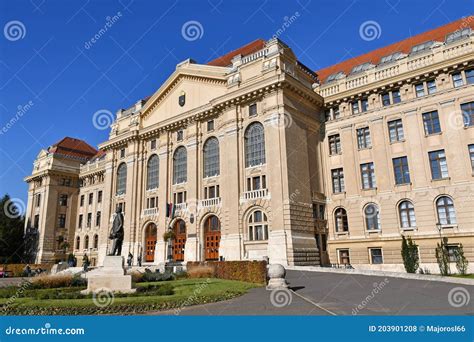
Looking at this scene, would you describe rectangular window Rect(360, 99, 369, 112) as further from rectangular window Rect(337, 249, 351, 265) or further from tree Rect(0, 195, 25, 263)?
tree Rect(0, 195, 25, 263)

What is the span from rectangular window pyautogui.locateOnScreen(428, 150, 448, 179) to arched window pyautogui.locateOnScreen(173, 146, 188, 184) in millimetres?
24595

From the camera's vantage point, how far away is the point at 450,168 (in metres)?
29.8

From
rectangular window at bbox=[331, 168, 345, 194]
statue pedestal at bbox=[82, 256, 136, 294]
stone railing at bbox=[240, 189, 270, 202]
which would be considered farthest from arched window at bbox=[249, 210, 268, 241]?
statue pedestal at bbox=[82, 256, 136, 294]

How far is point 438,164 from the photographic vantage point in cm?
3070

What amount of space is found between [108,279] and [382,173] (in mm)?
25578

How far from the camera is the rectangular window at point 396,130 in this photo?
33125 mm

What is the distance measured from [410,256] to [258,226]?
41.1ft

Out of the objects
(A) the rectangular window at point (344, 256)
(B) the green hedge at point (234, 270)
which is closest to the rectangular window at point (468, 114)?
(A) the rectangular window at point (344, 256)

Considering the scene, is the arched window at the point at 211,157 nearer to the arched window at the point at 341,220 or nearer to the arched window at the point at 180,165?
the arched window at the point at 180,165

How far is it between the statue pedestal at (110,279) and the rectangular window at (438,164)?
26.0 m

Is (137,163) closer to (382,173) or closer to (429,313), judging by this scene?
(382,173)

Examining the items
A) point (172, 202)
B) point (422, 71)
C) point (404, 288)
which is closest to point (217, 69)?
point (172, 202)

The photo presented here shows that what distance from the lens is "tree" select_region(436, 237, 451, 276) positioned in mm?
25391

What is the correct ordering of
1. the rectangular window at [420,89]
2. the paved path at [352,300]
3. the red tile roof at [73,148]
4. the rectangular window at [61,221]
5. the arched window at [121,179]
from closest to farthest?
the paved path at [352,300] < the rectangular window at [420,89] < the arched window at [121,179] < the rectangular window at [61,221] < the red tile roof at [73,148]
